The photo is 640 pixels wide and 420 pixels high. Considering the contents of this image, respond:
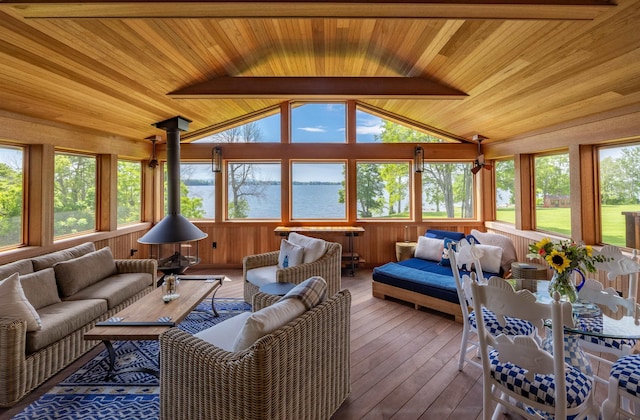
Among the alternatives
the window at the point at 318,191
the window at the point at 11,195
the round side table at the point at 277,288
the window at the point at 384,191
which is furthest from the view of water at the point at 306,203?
the window at the point at 11,195

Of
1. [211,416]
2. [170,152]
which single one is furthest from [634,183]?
[170,152]

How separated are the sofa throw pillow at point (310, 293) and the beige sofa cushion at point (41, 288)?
2463mm

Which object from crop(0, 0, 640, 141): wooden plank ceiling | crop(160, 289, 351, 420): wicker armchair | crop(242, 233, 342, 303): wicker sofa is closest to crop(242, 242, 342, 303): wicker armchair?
crop(242, 233, 342, 303): wicker sofa

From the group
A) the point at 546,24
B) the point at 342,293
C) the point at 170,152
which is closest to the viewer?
the point at 342,293

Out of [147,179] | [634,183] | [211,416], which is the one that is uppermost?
[147,179]

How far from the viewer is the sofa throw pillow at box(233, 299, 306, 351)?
1.60m

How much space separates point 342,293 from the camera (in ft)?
7.00

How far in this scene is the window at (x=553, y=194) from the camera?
4.21 meters

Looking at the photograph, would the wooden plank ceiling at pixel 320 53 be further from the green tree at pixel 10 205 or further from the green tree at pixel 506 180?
the green tree at pixel 506 180

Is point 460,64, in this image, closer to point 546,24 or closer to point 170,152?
point 546,24

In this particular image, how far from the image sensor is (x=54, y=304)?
284 centimetres

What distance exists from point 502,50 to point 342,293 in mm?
2731

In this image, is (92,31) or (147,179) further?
(147,179)

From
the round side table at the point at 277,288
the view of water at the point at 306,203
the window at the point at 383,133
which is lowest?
the round side table at the point at 277,288
